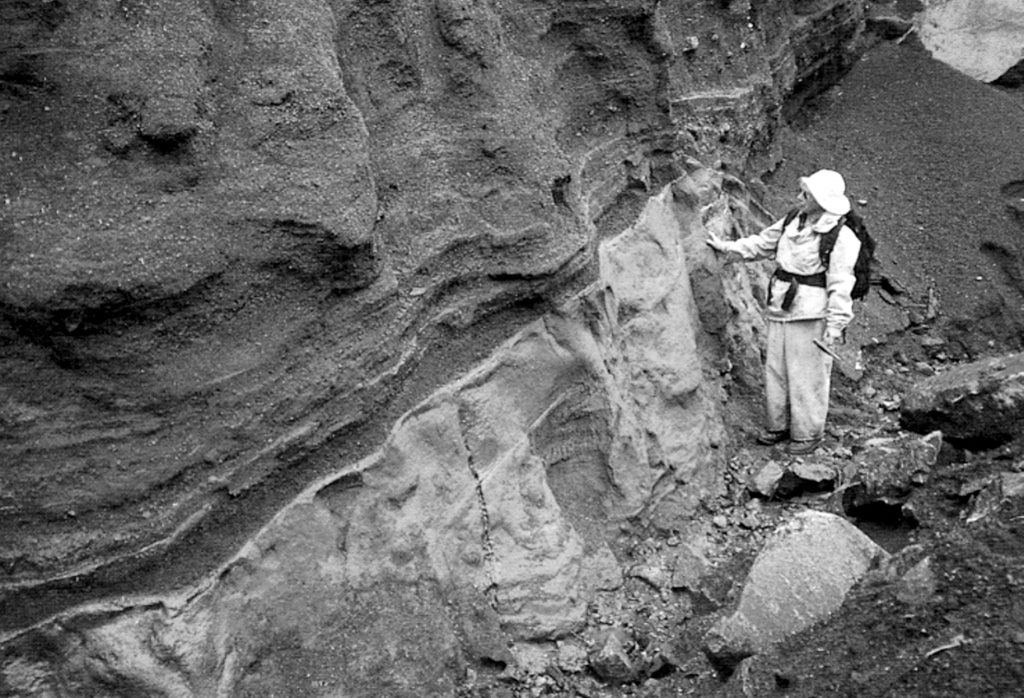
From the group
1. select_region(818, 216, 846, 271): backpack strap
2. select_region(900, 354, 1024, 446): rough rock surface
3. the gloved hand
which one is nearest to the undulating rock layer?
the gloved hand

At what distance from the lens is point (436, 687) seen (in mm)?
5258

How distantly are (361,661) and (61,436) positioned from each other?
1508 mm

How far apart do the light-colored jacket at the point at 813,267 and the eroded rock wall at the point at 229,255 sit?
184 cm

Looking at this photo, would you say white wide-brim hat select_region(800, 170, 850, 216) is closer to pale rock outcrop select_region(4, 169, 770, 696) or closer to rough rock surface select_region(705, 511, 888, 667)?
pale rock outcrop select_region(4, 169, 770, 696)

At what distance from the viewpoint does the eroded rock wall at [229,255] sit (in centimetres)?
444

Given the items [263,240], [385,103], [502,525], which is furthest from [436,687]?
[385,103]

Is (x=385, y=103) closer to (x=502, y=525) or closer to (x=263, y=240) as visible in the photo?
(x=263, y=240)

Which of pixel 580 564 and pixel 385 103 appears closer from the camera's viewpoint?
pixel 385 103

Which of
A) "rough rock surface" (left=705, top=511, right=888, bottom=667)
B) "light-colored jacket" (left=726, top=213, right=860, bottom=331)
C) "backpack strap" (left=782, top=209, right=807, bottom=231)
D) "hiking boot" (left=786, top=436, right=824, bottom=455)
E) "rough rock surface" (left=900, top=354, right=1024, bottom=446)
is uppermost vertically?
"backpack strap" (left=782, top=209, right=807, bottom=231)

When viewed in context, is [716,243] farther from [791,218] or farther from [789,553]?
[789,553]

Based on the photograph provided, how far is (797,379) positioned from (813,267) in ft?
2.43

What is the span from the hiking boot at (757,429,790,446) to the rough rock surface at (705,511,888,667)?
1.69 metres

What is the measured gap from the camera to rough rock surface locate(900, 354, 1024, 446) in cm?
703

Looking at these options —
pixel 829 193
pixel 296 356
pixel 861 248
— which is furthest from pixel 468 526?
pixel 861 248
